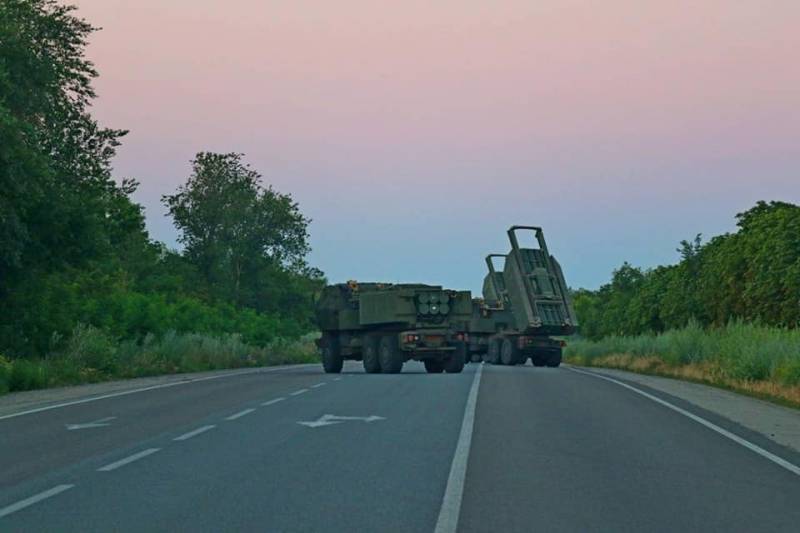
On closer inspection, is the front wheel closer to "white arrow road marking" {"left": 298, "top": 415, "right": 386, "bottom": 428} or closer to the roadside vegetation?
the roadside vegetation

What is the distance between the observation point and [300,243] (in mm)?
85625

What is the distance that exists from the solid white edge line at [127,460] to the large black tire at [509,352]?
114 feet

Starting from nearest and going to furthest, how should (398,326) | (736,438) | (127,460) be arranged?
(127,460) → (736,438) → (398,326)

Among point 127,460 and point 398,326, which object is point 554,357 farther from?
point 127,460

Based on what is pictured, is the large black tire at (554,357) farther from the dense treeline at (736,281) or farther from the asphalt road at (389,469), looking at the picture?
the asphalt road at (389,469)

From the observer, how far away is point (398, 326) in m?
38.2

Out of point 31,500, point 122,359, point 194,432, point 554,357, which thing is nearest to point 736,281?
point 554,357

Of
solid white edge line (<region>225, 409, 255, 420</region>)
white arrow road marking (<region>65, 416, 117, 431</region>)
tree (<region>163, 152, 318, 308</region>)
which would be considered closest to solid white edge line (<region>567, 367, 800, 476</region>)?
solid white edge line (<region>225, 409, 255, 420</region>)

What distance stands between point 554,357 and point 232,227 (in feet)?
127

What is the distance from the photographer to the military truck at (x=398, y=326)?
1483 inches

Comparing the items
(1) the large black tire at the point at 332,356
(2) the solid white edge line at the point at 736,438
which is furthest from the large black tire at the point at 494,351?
(2) the solid white edge line at the point at 736,438

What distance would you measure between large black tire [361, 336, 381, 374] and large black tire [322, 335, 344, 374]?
1756 millimetres

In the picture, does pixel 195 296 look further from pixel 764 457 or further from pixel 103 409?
pixel 764 457

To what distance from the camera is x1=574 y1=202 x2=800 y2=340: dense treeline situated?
53312mm
